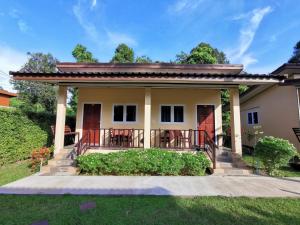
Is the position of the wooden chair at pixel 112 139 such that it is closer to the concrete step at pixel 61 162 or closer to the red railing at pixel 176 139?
the red railing at pixel 176 139

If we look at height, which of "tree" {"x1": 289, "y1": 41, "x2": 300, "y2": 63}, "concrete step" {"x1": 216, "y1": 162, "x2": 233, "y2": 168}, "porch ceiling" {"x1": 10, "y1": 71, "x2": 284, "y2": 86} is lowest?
"concrete step" {"x1": 216, "y1": 162, "x2": 233, "y2": 168}

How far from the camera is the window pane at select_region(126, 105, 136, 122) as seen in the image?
10.1 m

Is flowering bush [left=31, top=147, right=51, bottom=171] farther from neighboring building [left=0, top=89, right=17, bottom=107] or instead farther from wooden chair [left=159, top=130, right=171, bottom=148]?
neighboring building [left=0, top=89, right=17, bottom=107]

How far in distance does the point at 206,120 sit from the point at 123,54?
1656 centimetres

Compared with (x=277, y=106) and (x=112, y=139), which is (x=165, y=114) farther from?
(x=277, y=106)

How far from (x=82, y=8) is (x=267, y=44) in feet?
53.2

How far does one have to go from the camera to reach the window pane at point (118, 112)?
10.1 metres

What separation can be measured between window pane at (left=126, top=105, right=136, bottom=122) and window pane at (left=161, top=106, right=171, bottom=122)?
4.97ft

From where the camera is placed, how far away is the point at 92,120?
33.1ft

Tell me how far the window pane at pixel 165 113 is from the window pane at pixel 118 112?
2.20 meters

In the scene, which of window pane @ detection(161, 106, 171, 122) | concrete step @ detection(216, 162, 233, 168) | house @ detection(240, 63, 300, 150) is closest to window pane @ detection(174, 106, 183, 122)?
window pane @ detection(161, 106, 171, 122)

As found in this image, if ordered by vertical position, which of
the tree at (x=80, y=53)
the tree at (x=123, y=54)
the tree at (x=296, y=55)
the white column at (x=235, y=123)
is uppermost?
the tree at (x=296, y=55)

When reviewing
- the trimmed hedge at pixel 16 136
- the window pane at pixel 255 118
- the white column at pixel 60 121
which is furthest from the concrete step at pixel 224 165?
the trimmed hedge at pixel 16 136

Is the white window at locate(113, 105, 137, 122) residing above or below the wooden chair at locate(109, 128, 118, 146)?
above
